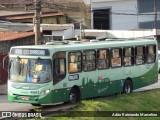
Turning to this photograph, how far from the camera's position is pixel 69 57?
18.8 m

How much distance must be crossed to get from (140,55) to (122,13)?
40.8 meters

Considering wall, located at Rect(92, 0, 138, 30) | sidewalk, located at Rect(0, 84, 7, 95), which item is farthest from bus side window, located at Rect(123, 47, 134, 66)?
wall, located at Rect(92, 0, 138, 30)

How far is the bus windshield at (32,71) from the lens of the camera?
17547 millimetres

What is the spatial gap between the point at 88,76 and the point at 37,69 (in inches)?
125

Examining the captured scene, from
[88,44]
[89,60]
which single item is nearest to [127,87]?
[89,60]

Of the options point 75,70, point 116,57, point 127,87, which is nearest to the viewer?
point 75,70

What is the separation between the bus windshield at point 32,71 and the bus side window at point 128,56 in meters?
6.04

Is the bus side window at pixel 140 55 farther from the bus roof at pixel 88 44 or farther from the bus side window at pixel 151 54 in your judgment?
the bus side window at pixel 151 54

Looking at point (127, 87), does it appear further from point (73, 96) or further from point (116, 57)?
point (73, 96)

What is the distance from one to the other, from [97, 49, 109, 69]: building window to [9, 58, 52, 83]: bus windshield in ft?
12.3

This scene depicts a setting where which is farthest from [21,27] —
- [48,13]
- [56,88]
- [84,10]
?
[56,88]

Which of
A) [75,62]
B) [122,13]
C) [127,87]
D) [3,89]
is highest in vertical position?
[122,13]

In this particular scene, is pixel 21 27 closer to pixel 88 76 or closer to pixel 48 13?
pixel 48 13

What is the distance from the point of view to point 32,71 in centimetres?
1762
